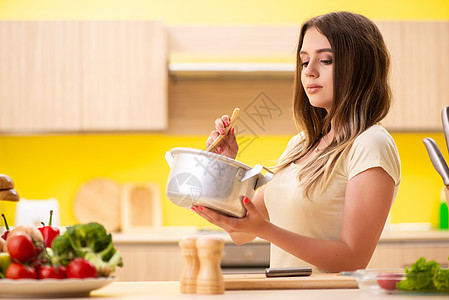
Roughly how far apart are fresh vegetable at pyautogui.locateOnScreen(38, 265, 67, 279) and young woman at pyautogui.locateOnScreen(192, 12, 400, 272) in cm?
55

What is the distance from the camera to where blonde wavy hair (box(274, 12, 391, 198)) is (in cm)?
165

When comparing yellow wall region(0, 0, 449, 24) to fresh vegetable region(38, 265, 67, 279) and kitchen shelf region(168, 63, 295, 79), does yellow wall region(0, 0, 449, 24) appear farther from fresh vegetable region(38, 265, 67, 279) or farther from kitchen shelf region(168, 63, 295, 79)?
fresh vegetable region(38, 265, 67, 279)

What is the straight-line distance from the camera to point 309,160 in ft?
5.59

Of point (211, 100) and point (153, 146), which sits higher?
point (211, 100)

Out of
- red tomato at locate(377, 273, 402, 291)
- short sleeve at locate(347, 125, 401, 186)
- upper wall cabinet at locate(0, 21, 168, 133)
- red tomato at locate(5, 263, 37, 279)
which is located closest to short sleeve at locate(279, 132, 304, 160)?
short sleeve at locate(347, 125, 401, 186)

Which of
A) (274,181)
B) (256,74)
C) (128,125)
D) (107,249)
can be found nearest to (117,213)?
(128,125)

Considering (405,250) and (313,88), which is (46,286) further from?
(405,250)

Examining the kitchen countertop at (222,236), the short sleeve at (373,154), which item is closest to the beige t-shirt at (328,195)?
the short sleeve at (373,154)

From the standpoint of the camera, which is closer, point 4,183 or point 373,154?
point 4,183

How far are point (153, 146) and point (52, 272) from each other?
2.87 m

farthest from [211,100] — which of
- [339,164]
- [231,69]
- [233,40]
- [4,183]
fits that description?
[4,183]

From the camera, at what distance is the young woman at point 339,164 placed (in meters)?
1.50

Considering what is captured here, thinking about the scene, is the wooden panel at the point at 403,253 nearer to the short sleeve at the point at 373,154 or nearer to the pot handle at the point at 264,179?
the short sleeve at the point at 373,154

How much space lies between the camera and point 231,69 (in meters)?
3.70
